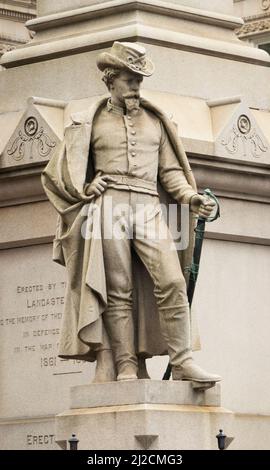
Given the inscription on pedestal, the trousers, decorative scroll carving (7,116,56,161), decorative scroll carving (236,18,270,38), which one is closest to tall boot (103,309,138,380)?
the trousers

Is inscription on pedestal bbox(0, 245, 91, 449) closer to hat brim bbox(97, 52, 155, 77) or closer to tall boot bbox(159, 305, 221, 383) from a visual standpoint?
tall boot bbox(159, 305, 221, 383)

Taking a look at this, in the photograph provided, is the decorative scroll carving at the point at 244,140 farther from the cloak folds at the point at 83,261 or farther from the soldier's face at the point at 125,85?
the soldier's face at the point at 125,85

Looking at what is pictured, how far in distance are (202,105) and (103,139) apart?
2.52 m

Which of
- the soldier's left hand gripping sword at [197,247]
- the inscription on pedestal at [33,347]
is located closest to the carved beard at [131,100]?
the soldier's left hand gripping sword at [197,247]

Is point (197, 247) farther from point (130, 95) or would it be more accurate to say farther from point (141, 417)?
point (141, 417)

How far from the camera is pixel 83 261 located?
18.1 m

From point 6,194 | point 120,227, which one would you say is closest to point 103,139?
point 120,227

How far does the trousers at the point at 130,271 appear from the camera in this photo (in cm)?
1798

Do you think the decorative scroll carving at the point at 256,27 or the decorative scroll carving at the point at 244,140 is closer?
the decorative scroll carving at the point at 244,140

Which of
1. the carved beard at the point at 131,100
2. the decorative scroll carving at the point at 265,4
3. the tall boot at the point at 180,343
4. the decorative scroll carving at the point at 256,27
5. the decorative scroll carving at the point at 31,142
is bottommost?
the tall boot at the point at 180,343

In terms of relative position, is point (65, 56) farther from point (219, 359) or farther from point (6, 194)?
point (219, 359)

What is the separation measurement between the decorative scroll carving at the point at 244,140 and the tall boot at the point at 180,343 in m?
2.76

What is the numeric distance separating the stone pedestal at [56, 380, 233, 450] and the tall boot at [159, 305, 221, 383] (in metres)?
0.13
